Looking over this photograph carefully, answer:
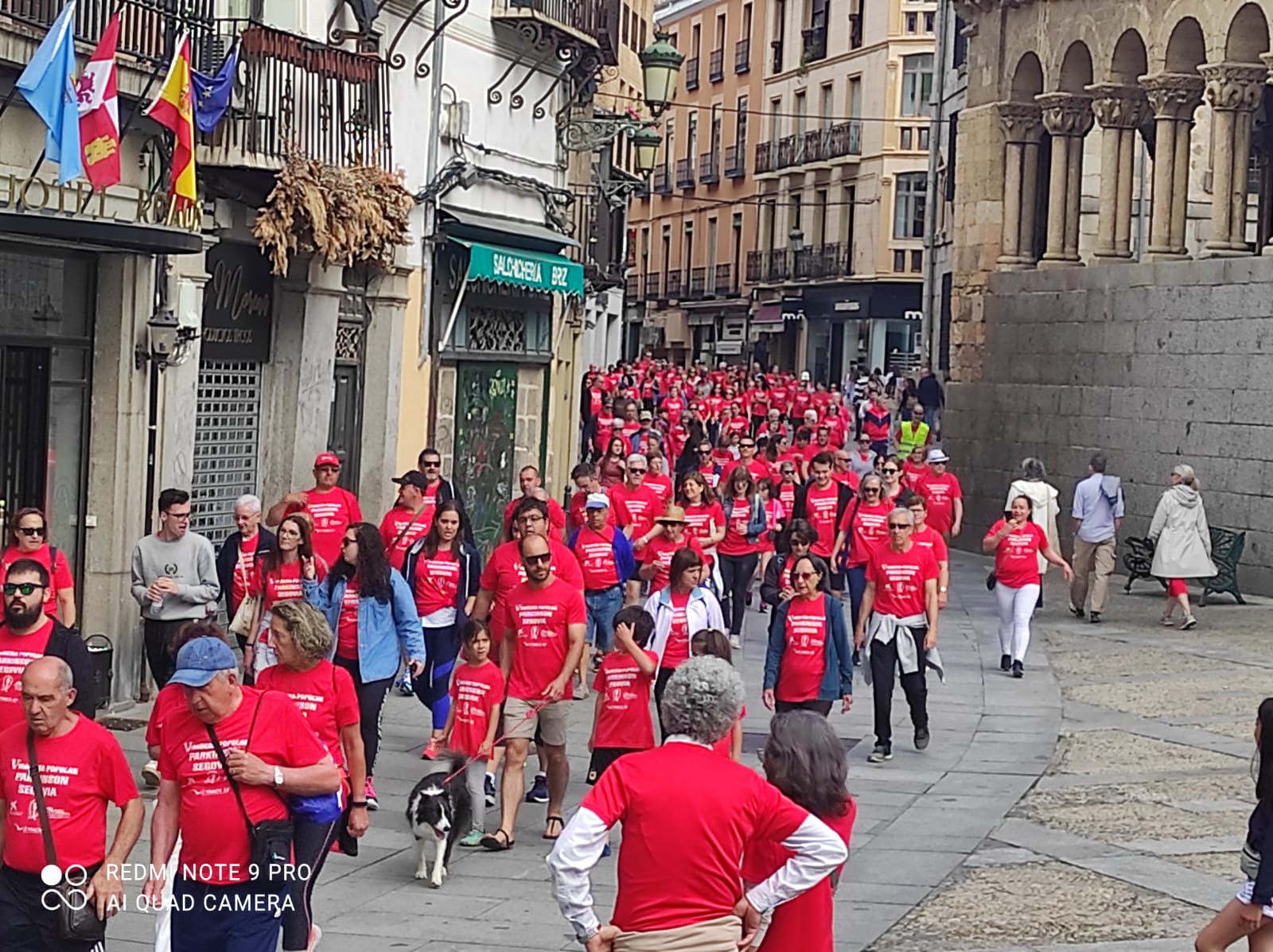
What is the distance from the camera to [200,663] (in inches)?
252

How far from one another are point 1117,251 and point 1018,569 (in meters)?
9.47

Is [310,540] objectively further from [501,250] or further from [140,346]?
[501,250]

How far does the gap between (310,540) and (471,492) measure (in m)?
10.5

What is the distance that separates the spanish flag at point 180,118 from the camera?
511 inches

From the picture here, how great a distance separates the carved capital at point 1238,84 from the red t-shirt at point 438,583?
12.9 meters

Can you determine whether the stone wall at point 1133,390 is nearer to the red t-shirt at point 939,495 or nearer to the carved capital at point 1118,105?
the carved capital at point 1118,105

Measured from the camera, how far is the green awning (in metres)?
20.0

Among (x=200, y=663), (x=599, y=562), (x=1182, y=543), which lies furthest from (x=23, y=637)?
(x=1182, y=543)

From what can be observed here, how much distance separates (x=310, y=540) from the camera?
11047 millimetres

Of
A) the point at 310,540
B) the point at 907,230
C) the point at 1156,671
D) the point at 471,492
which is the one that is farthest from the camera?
the point at 907,230

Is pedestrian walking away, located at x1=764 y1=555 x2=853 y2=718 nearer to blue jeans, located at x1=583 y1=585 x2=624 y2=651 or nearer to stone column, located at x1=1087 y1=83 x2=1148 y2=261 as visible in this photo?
blue jeans, located at x1=583 y1=585 x2=624 y2=651

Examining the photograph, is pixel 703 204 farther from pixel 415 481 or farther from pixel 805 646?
pixel 805 646

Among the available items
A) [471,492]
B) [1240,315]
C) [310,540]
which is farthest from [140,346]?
[1240,315]

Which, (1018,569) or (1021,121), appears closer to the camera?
(1018,569)
